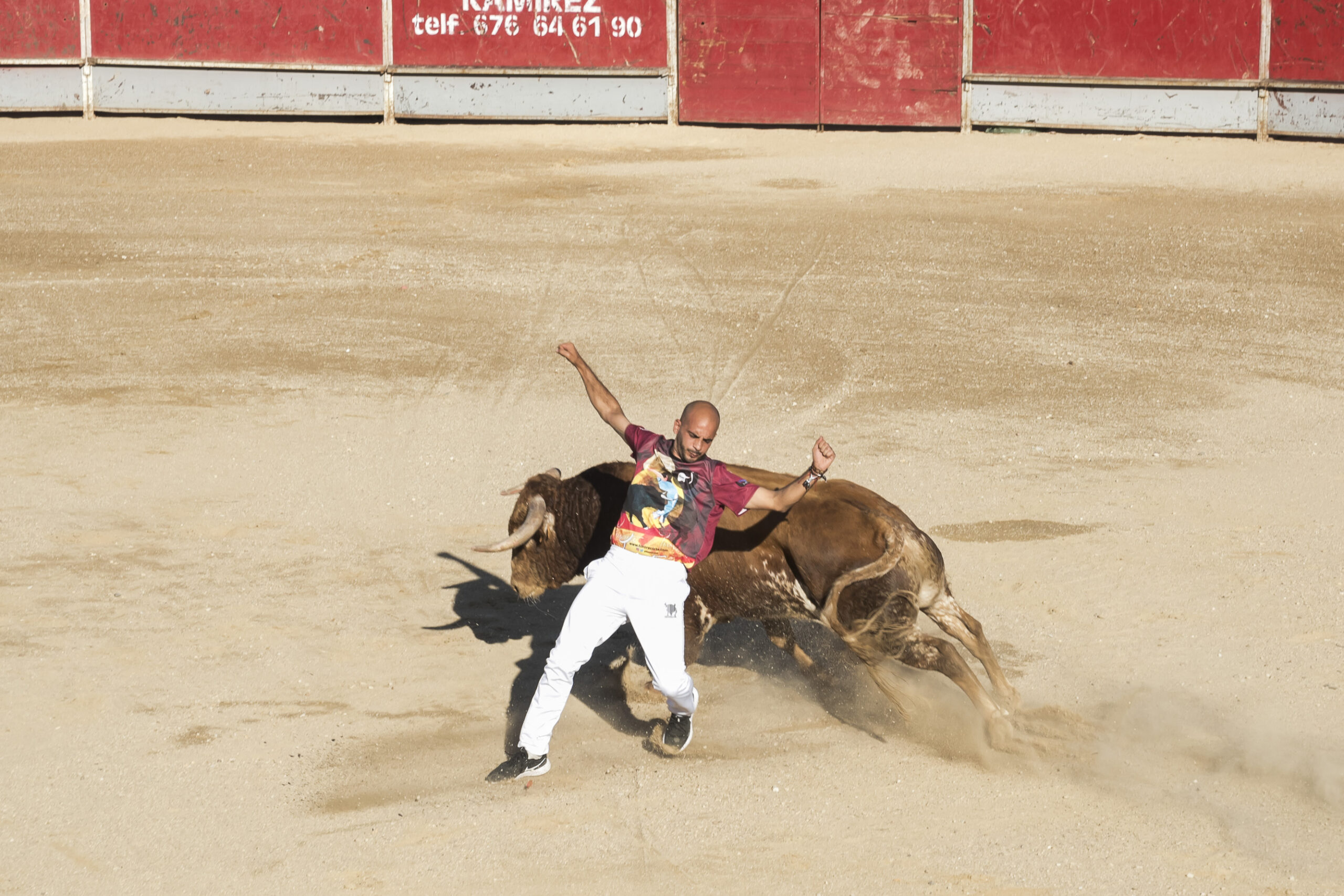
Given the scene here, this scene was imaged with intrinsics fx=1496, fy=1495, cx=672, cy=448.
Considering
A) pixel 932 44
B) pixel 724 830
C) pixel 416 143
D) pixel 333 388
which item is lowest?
pixel 724 830

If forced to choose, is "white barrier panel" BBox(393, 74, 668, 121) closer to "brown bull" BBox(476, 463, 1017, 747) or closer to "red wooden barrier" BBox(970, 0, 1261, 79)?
"red wooden barrier" BBox(970, 0, 1261, 79)

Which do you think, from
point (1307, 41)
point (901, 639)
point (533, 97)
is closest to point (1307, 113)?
point (1307, 41)

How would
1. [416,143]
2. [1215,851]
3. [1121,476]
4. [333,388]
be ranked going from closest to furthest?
[1215,851] → [1121,476] → [333,388] → [416,143]

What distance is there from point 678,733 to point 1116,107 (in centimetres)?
1507

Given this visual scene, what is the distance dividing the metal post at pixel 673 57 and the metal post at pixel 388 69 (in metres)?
3.71

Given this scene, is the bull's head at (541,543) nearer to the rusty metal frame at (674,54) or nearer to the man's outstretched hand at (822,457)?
the man's outstretched hand at (822,457)

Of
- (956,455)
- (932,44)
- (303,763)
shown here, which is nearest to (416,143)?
(932,44)

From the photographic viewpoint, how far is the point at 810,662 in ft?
24.8

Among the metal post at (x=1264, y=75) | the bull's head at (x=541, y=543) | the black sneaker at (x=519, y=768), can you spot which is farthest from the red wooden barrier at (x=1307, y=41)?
the black sneaker at (x=519, y=768)

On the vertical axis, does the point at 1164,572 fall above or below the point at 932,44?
below

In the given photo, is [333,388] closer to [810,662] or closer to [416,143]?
[810,662]

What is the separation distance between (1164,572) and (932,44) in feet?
40.0

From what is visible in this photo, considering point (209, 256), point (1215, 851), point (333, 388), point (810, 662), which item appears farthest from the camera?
point (209, 256)

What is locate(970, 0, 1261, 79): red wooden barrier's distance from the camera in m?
18.8
